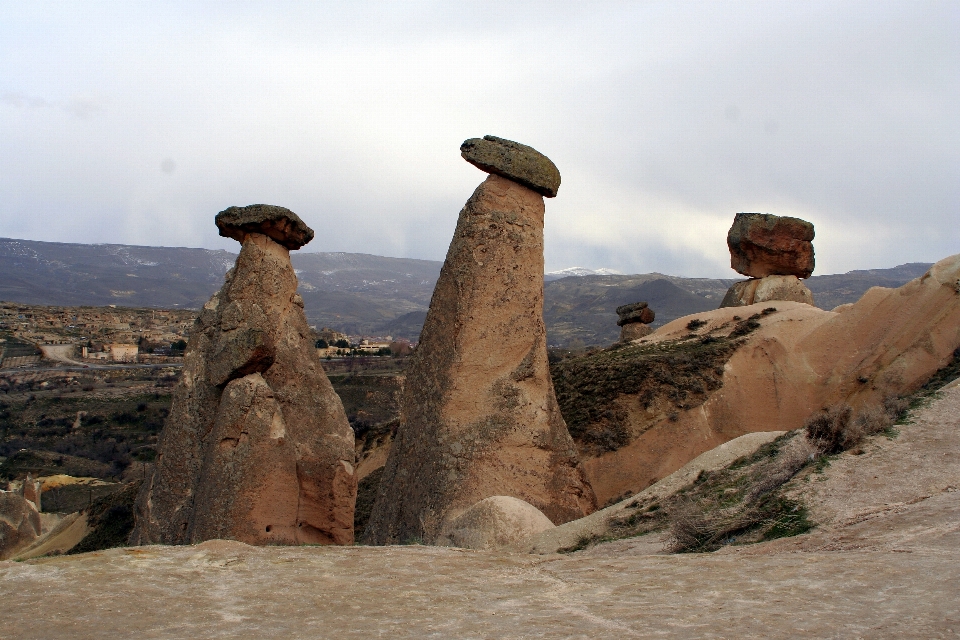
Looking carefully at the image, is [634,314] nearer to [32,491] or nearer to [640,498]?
[640,498]

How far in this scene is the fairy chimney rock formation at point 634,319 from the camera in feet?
75.3

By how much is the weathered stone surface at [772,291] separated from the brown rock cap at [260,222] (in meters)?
13.9

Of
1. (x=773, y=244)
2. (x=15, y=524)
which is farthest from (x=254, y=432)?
(x=773, y=244)

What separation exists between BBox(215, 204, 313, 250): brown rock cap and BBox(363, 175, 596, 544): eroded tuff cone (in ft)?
7.04

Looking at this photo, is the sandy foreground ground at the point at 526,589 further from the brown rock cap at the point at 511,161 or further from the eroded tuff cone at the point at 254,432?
the brown rock cap at the point at 511,161

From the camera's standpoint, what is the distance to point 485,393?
9.44 metres

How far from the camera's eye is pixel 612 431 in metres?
14.0

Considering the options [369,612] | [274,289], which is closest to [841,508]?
[369,612]

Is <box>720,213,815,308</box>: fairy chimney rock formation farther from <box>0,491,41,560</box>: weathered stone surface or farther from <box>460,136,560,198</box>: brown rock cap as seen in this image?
<box>0,491,41,560</box>: weathered stone surface

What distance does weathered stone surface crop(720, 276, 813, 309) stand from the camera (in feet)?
70.6

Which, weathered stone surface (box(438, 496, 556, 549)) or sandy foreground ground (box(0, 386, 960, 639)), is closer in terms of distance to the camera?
sandy foreground ground (box(0, 386, 960, 639))

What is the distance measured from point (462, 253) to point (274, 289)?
2456 mm

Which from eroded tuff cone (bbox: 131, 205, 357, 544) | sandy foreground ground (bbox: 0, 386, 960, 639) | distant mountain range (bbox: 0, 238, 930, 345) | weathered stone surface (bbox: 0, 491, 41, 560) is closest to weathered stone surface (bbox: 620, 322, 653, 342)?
eroded tuff cone (bbox: 131, 205, 357, 544)

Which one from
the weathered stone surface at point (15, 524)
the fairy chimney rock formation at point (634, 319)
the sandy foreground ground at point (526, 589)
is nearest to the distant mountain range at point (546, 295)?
the fairy chimney rock formation at point (634, 319)
